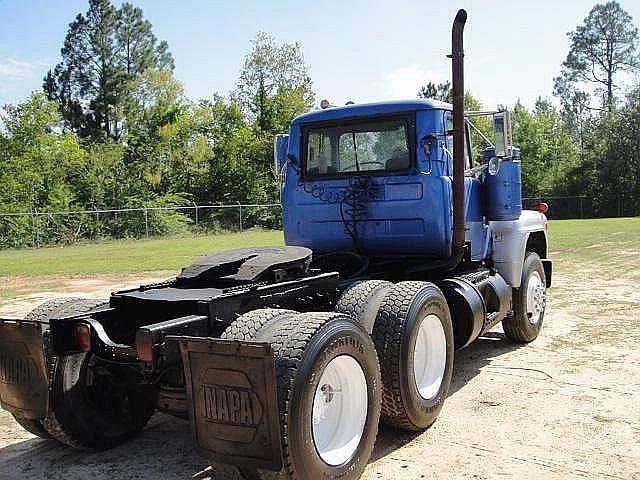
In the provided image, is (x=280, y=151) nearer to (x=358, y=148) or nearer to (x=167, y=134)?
(x=358, y=148)

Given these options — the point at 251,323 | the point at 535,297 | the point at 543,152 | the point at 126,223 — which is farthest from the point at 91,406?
the point at 543,152

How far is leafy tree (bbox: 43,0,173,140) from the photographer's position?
60.0m

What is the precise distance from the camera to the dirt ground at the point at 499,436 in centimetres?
429

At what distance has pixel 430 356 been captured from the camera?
533 cm

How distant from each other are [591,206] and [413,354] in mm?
50603

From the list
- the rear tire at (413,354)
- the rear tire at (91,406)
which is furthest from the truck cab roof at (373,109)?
the rear tire at (91,406)

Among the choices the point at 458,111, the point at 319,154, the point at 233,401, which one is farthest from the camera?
the point at 319,154

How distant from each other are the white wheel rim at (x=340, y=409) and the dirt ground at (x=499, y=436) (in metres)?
0.35

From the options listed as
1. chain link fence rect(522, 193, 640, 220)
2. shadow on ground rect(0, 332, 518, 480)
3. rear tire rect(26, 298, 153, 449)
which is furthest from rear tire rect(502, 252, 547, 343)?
chain link fence rect(522, 193, 640, 220)

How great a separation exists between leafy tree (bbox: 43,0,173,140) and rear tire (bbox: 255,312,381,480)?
191 feet

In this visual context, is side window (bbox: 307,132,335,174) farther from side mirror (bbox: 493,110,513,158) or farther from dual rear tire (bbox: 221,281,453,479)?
dual rear tire (bbox: 221,281,453,479)

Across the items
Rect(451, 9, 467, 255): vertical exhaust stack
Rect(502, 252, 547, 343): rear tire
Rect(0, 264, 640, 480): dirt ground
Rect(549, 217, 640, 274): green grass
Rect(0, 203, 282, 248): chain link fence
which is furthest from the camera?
Rect(0, 203, 282, 248): chain link fence

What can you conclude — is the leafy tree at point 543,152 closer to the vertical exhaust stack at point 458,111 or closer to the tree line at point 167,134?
the tree line at point 167,134

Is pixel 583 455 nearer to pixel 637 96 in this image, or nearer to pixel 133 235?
pixel 133 235
